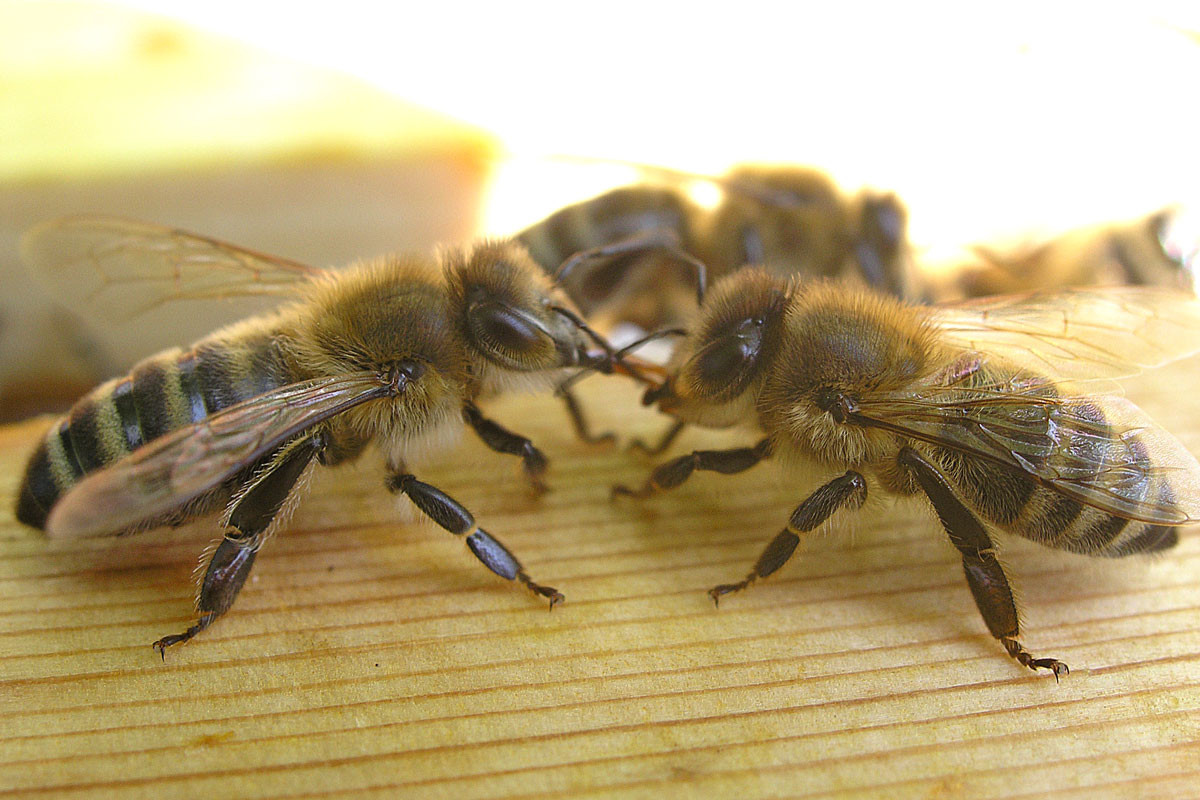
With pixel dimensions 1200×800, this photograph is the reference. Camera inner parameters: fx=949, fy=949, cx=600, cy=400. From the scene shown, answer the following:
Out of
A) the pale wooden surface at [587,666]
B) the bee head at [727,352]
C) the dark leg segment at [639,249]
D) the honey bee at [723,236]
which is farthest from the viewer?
the honey bee at [723,236]

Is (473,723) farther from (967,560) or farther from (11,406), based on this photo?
(11,406)

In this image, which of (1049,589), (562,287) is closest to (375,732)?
(562,287)

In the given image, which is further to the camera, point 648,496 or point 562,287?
point 562,287

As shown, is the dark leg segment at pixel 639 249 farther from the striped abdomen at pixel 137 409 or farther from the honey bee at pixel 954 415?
the striped abdomen at pixel 137 409

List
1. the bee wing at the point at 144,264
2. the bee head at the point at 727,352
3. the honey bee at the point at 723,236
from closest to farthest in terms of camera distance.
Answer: the bee head at the point at 727,352 → the bee wing at the point at 144,264 → the honey bee at the point at 723,236

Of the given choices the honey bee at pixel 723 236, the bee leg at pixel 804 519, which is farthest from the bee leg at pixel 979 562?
the honey bee at pixel 723 236

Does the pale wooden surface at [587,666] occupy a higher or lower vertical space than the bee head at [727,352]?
lower
